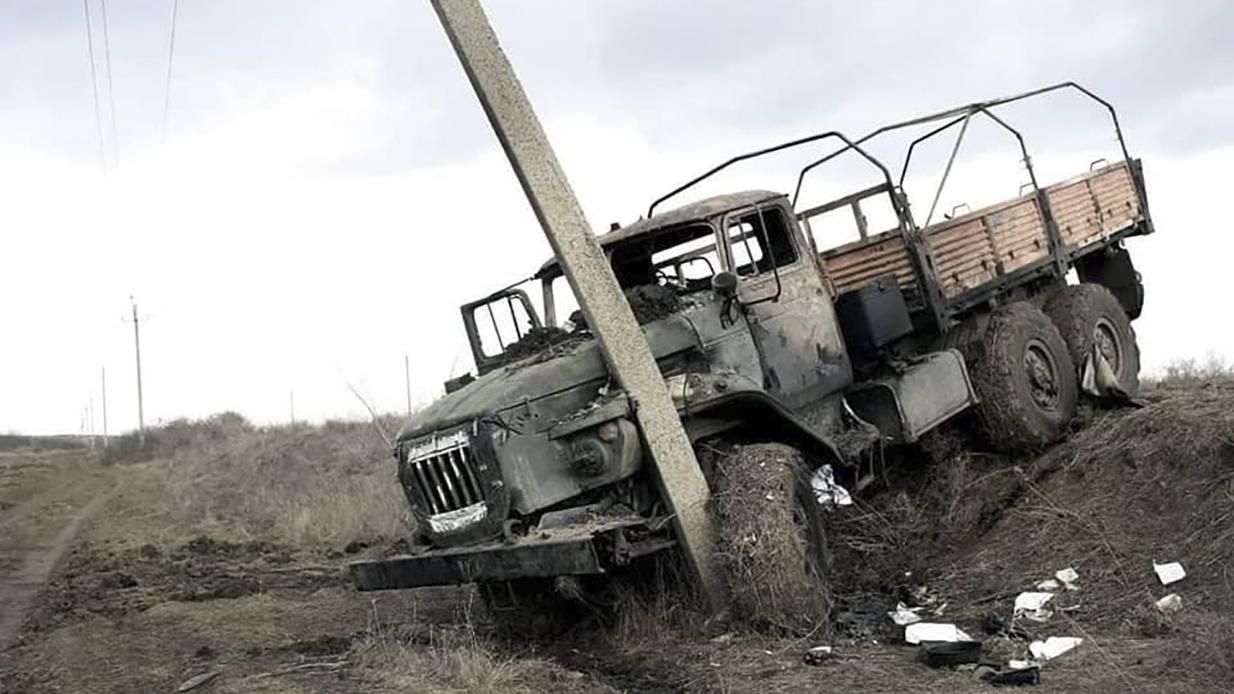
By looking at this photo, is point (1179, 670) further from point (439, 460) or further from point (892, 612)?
point (439, 460)

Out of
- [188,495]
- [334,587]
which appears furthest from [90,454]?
[334,587]

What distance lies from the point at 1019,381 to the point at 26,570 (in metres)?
10.3

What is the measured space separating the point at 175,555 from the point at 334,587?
422 cm

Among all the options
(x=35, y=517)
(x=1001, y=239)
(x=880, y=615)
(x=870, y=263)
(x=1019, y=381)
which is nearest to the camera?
(x=880, y=615)

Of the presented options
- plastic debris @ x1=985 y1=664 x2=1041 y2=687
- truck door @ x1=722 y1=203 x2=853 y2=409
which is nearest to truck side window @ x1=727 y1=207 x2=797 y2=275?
truck door @ x1=722 y1=203 x2=853 y2=409

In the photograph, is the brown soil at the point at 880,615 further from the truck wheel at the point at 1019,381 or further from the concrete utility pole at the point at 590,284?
the concrete utility pole at the point at 590,284

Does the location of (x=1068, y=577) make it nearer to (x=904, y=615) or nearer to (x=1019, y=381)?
(x=904, y=615)

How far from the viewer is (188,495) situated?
2180 cm

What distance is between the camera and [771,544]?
6.66 m

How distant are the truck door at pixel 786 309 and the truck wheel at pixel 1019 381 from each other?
4.68 ft

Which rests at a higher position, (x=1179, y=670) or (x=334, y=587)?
(x=334, y=587)

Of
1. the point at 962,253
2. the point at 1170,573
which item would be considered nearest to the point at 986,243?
the point at 962,253

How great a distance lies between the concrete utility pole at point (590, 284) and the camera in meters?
6.92

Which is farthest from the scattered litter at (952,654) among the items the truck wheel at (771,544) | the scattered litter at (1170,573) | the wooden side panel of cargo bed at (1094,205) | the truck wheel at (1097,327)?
the wooden side panel of cargo bed at (1094,205)
